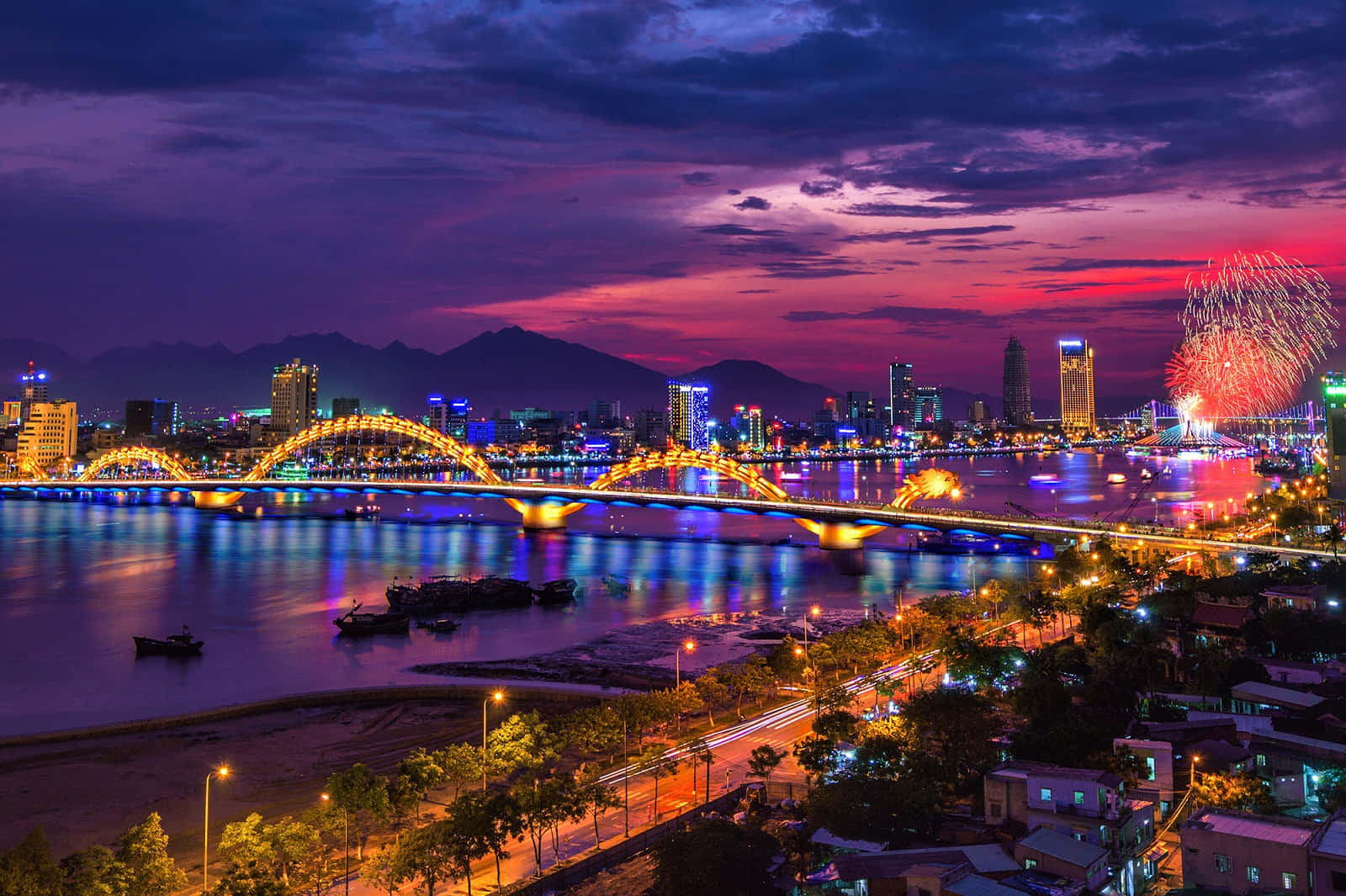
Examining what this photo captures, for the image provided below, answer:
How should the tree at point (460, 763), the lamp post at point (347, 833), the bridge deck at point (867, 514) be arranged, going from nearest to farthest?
the lamp post at point (347, 833), the tree at point (460, 763), the bridge deck at point (867, 514)

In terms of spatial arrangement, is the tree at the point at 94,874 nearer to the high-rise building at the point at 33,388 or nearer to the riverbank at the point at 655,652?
the riverbank at the point at 655,652

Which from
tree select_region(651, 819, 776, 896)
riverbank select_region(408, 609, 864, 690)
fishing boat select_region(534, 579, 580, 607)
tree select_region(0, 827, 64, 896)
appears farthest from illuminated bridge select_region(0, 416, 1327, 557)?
tree select_region(0, 827, 64, 896)

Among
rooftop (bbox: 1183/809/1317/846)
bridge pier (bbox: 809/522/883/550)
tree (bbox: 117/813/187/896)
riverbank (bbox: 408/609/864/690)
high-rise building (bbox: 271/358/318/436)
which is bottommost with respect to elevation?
riverbank (bbox: 408/609/864/690)

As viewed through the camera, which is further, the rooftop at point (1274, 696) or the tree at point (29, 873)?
the rooftop at point (1274, 696)

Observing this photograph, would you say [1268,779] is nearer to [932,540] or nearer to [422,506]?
[932,540]

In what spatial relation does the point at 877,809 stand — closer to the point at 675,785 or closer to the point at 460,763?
the point at 675,785

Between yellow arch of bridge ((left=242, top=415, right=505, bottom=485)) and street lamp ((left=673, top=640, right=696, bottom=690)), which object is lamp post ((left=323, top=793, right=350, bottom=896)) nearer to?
street lamp ((left=673, top=640, right=696, bottom=690))

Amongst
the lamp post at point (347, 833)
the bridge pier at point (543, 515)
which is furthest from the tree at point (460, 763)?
the bridge pier at point (543, 515)
